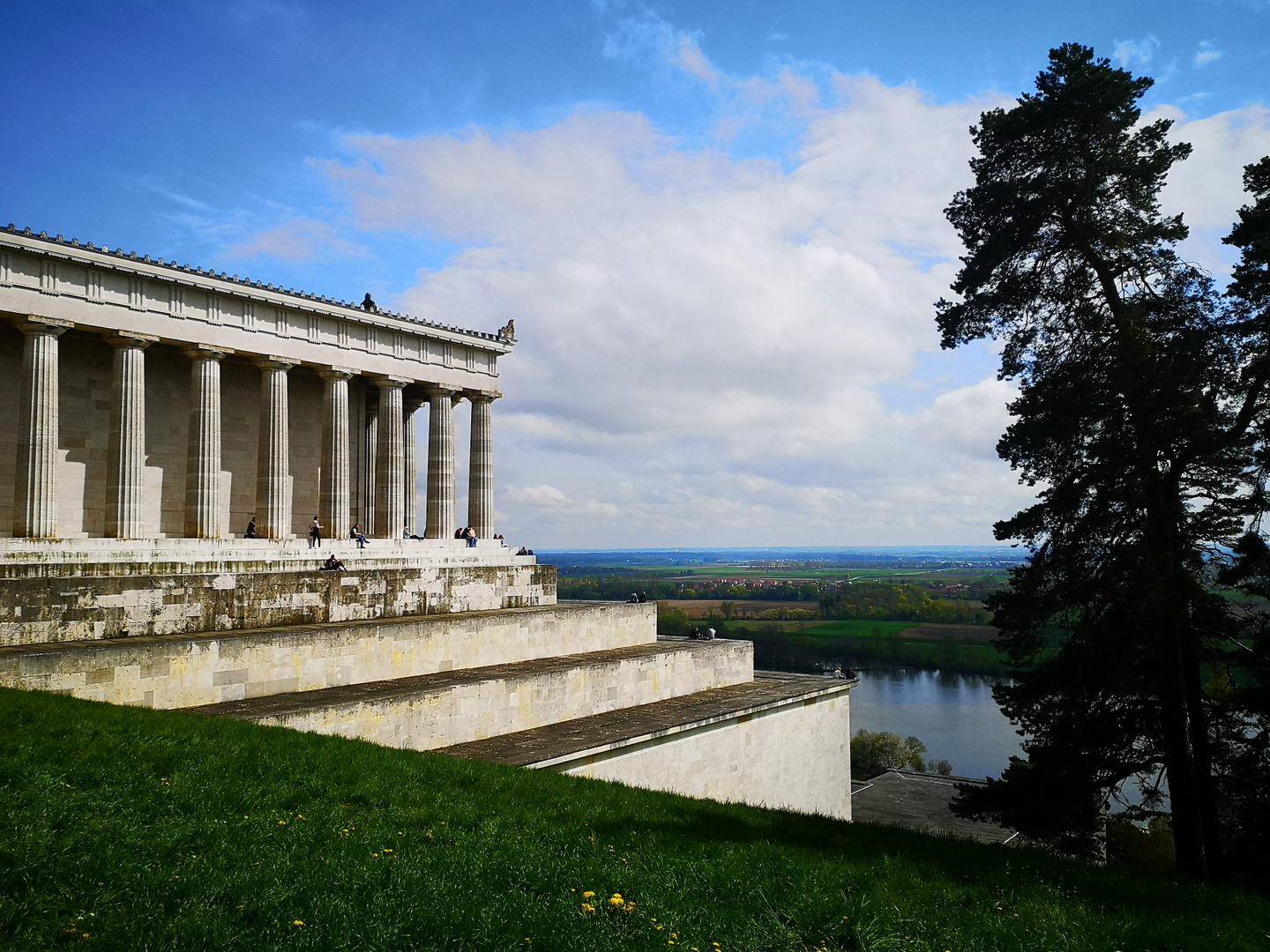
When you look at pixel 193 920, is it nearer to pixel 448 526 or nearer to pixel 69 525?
pixel 69 525

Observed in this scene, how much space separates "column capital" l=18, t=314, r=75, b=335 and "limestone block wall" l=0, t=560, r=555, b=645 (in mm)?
6944

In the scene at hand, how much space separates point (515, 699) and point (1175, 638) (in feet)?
38.0

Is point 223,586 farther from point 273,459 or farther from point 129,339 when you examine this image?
point 129,339

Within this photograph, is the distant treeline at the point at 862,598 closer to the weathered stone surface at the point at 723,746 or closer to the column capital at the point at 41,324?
the weathered stone surface at the point at 723,746

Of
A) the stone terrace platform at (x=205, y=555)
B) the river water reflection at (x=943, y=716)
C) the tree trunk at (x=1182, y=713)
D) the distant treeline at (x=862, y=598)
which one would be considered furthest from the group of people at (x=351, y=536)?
the distant treeline at (x=862, y=598)

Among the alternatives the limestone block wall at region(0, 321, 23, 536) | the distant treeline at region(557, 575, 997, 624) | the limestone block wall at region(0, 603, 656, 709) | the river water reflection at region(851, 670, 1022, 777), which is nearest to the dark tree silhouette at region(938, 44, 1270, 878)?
the limestone block wall at region(0, 603, 656, 709)

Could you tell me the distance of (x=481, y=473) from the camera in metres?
27.8

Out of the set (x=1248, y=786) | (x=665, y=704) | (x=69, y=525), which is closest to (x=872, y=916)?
(x=1248, y=786)

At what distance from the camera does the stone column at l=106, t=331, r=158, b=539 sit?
62.8ft

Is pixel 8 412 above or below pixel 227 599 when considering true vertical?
above

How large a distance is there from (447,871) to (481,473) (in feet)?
71.8

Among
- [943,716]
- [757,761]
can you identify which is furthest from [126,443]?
[943,716]

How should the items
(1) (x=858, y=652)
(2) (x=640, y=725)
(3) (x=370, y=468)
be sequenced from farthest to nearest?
1. (1) (x=858, y=652)
2. (3) (x=370, y=468)
3. (2) (x=640, y=725)

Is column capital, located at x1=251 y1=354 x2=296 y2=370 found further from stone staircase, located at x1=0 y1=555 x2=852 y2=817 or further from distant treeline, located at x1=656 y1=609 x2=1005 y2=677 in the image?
distant treeline, located at x1=656 y1=609 x2=1005 y2=677
